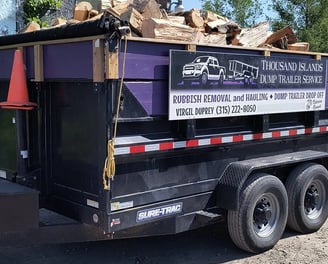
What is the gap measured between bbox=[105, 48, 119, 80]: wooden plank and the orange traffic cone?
0.94 metres

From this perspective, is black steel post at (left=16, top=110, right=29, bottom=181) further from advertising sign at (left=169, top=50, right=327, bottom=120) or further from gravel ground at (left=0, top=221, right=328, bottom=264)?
advertising sign at (left=169, top=50, right=327, bottom=120)

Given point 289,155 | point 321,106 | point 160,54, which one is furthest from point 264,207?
point 160,54

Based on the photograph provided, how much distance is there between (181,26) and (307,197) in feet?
8.67

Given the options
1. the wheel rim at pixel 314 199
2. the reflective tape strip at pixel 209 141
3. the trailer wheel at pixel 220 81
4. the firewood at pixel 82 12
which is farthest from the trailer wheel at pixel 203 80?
the wheel rim at pixel 314 199

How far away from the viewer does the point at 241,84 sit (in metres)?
4.79

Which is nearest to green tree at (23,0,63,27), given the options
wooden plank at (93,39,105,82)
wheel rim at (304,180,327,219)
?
wheel rim at (304,180,327,219)

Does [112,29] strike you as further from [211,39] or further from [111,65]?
[211,39]

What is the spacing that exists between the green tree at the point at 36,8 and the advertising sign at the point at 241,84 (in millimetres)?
7986

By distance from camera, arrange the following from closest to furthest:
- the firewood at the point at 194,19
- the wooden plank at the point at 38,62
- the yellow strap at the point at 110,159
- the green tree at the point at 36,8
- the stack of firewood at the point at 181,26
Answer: the yellow strap at the point at 110,159 < the wooden plank at the point at 38,62 < the stack of firewood at the point at 181,26 < the firewood at the point at 194,19 < the green tree at the point at 36,8

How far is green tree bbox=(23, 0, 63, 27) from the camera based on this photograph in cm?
1198

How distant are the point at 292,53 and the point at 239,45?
64 centimetres

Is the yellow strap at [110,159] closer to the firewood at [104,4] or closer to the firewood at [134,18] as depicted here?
the firewood at [134,18]

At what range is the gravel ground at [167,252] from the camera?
16.3 ft

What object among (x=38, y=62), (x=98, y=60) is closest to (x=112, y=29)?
(x=98, y=60)
